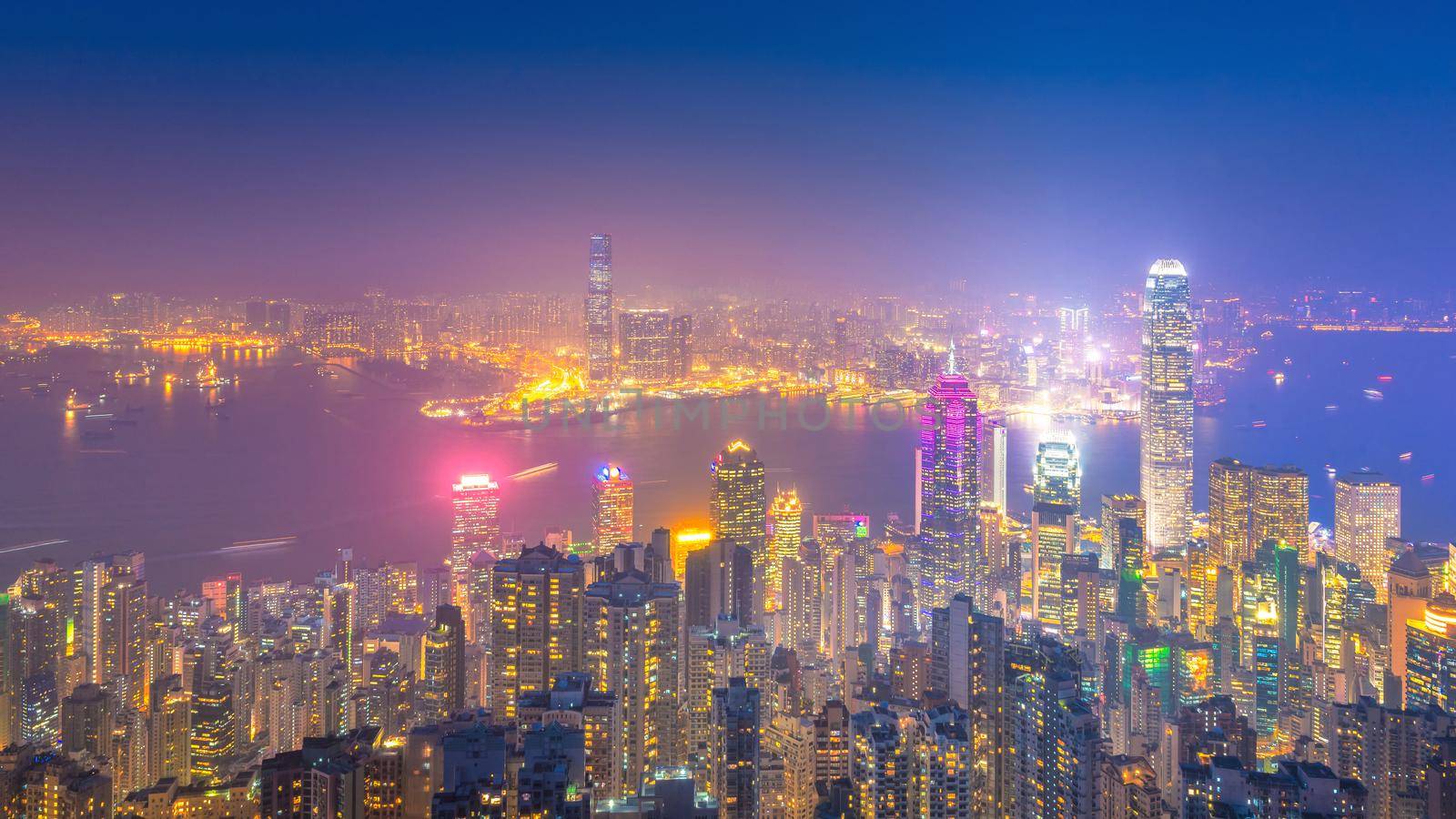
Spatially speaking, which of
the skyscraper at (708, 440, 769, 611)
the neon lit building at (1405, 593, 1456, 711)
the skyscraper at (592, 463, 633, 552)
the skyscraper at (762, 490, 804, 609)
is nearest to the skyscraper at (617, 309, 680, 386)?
the skyscraper at (708, 440, 769, 611)

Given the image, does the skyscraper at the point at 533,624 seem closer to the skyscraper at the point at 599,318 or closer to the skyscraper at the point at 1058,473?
the skyscraper at the point at 599,318

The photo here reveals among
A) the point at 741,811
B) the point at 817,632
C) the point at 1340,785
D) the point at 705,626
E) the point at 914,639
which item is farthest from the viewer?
the point at 817,632

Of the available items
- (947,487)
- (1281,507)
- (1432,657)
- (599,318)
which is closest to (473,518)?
(599,318)

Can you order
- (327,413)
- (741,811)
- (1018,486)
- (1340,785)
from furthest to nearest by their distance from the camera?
(1018,486)
(327,413)
(741,811)
(1340,785)

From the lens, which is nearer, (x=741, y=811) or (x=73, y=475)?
(x=741, y=811)

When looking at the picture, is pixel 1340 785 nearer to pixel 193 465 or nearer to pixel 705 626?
pixel 705 626

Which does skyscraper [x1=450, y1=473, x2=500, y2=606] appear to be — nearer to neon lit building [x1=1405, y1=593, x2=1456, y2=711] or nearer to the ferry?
the ferry

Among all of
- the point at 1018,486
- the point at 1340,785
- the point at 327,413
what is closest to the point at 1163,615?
the point at 1018,486
